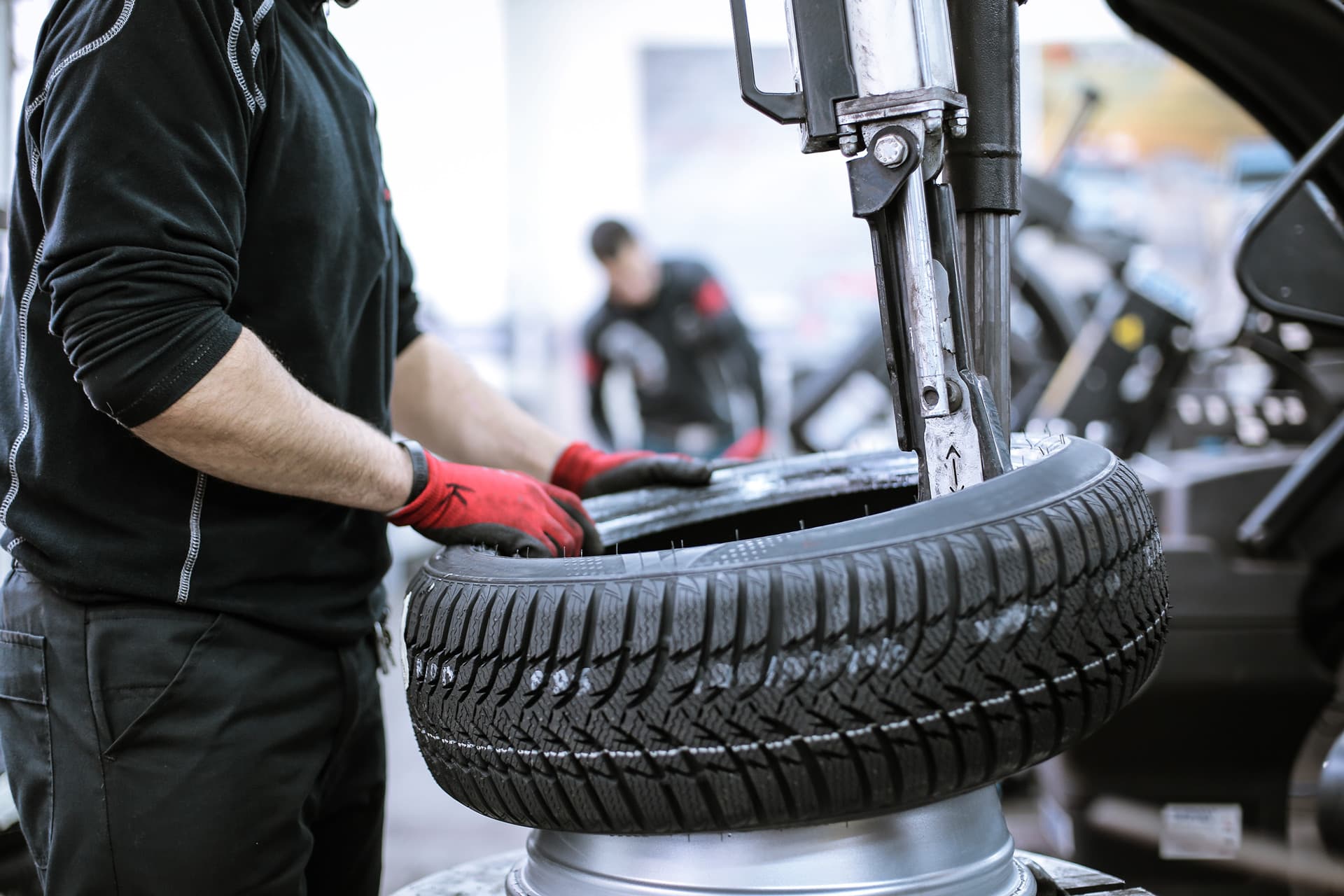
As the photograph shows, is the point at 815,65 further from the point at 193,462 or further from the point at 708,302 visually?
the point at 708,302

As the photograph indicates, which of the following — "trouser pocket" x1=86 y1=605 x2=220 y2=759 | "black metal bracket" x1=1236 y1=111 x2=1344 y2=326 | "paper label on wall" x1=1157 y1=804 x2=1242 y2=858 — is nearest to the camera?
"trouser pocket" x1=86 y1=605 x2=220 y2=759

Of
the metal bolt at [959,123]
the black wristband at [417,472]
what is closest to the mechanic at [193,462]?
the black wristband at [417,472]

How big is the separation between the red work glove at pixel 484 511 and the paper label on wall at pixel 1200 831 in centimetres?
109

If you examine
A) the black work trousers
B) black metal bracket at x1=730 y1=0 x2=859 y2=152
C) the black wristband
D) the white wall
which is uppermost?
the white wall

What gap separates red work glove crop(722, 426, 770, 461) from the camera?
433cm

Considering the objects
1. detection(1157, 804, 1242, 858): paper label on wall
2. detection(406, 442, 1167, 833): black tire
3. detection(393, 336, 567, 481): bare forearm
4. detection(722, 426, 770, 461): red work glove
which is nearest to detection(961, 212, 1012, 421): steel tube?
detection(406, 442, 1167, 833): black tire

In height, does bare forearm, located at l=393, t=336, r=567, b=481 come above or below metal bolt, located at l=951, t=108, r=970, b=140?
below

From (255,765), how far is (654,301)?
374 cm

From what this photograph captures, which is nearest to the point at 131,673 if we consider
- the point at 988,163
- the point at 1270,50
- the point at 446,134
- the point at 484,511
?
the point at 484,511

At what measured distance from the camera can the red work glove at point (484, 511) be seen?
2.88ft

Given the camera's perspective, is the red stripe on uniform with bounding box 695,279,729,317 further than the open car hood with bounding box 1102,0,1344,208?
Yes

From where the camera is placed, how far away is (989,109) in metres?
0.77

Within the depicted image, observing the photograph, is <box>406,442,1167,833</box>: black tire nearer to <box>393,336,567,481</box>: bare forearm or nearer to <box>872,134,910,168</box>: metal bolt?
<box>872,134,910,168</box>: metal bolt

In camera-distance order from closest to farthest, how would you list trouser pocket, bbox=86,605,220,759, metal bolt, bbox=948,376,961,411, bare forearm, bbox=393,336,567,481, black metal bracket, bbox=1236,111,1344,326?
metal bolt, bbox=948,376,961,411
trouser pocket, bbox=86,605,220,759
bare forearm, bbox=393,336,567,481
black metal bracket, bbox=1236,111,1344,326
